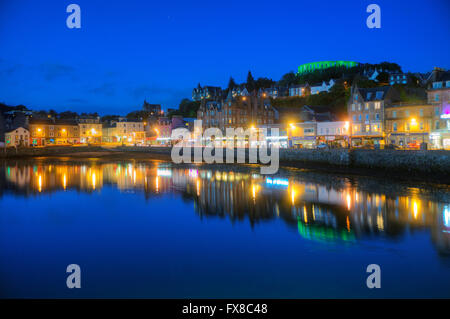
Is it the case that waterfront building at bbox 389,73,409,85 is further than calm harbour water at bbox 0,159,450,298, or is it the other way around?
waterfront building at bbox 389,73,409,85

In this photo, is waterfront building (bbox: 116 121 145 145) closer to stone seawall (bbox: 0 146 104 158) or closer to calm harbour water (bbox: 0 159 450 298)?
stone seawall (bbox: 0 146 104 158)

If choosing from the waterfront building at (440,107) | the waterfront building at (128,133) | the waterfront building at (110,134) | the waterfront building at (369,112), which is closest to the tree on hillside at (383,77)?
the waterfront building at (369,112)

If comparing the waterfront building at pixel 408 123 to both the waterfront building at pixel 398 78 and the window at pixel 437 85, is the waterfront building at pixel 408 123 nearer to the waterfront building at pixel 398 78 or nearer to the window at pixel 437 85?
the window at pixel 437 85

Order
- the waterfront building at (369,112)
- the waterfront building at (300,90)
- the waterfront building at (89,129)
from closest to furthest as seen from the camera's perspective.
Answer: the waterfront building at (369,112), the waterfront building at (300,90), the waterfront building at (89,129)

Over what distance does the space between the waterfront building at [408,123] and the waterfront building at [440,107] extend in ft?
3.52

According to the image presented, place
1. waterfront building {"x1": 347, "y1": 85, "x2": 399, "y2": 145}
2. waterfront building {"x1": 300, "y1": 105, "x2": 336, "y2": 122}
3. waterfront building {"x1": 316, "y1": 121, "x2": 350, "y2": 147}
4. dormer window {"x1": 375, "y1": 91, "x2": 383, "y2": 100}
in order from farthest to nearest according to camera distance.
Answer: waterfront building {"x1": 300, "y1": 105, "x2": 336, "y2": 122} → waterfront building {"x1": 316, "y1": 121, "x2": 350, "y2": 147} → dormer window {"x1": 375, "y1": 91, "x2": 383, "y2": 100} → waterfront building {"x1": 347, "y1": 85, "x2": 399, "y2": 145}

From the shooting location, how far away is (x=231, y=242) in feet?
43.2

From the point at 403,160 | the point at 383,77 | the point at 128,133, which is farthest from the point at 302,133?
the point at 128,133

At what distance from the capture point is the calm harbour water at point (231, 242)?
9.55m

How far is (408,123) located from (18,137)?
3120 inches

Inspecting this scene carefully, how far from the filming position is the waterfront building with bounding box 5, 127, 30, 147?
75.9 metres

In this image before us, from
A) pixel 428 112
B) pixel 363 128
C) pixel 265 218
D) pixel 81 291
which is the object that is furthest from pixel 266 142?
pixel 81 291

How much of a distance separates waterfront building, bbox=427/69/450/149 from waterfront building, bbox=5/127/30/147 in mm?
78613

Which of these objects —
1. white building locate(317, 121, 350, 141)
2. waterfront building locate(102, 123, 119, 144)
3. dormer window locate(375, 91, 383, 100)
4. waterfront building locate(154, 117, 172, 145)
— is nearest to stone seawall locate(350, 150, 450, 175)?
white building locate(317, 121, 350, 141)
